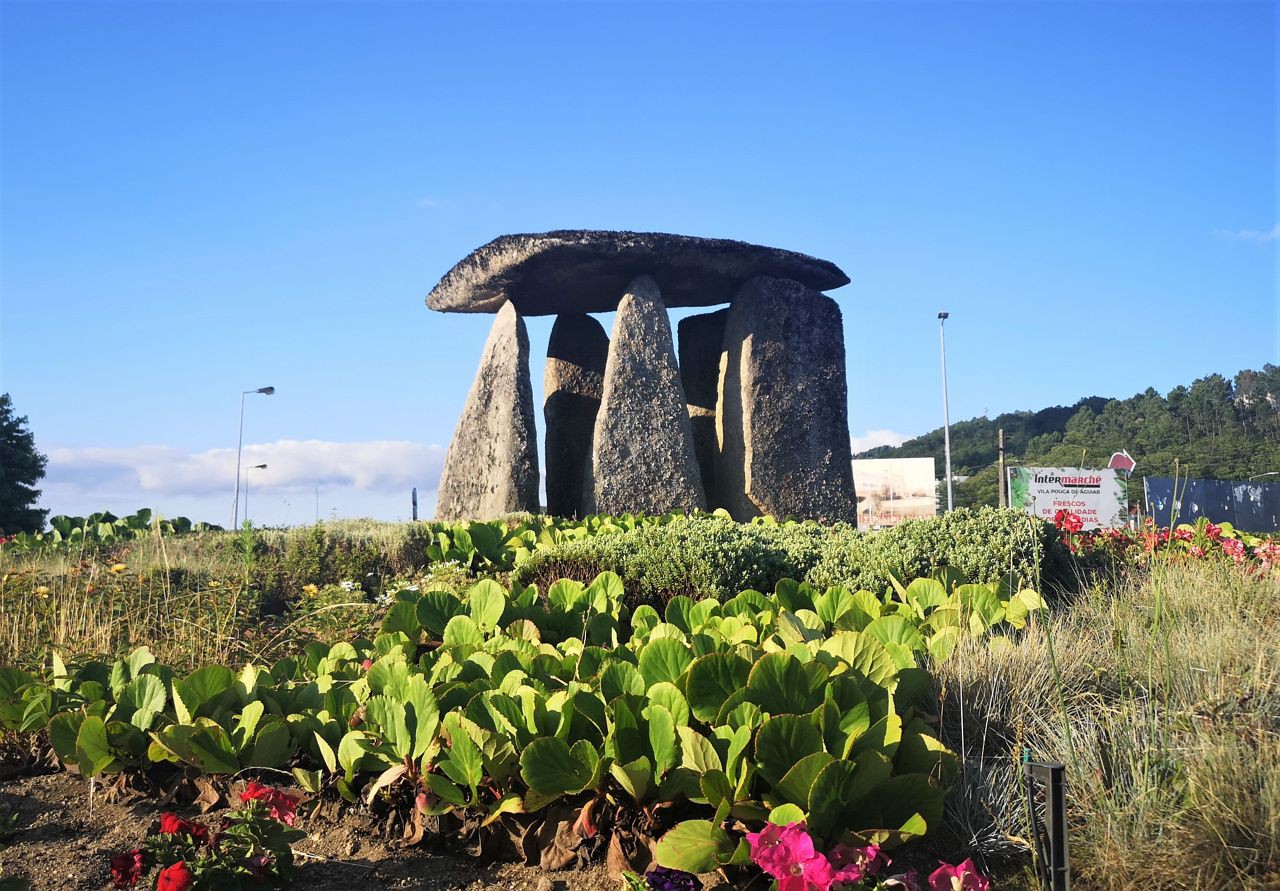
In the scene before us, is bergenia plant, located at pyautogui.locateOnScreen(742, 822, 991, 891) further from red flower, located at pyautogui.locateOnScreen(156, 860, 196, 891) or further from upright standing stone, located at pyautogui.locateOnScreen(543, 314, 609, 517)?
upright standing stone, located at pyautogui.locateOnScreen(543, 314, 609, 517)

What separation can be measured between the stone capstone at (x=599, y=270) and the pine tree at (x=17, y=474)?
1816cm

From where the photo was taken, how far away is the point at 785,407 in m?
13.0

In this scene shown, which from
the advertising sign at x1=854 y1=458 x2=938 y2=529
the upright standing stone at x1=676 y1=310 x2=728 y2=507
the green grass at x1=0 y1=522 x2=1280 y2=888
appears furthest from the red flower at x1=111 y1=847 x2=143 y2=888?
the advertising sign at x1=854 y1=458 x2=938 y2=529

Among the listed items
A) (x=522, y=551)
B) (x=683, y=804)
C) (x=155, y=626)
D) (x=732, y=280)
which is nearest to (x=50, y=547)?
(x=155, y=626)

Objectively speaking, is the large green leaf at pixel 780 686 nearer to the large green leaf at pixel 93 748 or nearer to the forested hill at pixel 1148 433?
the large green leaf at pixel 93 748

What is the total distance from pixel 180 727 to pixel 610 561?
3849 mm

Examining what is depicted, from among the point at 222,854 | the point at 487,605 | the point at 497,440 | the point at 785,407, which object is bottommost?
the point at 222,854

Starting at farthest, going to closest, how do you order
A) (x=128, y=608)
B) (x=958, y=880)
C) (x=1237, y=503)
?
(x=1237, y=503) < (x=128, y=608) < (x=958, y=880)

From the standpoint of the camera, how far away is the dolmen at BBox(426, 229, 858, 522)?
40.7 ft

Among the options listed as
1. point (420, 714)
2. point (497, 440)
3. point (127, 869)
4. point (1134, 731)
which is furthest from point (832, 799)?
point (497, 440)

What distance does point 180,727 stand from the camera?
331 centimetres

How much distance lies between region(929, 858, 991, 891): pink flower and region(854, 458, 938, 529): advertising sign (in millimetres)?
26857

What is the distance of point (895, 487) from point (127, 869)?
28386 millimetres

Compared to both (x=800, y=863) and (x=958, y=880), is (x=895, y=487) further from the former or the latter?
(x=800, y=863)
